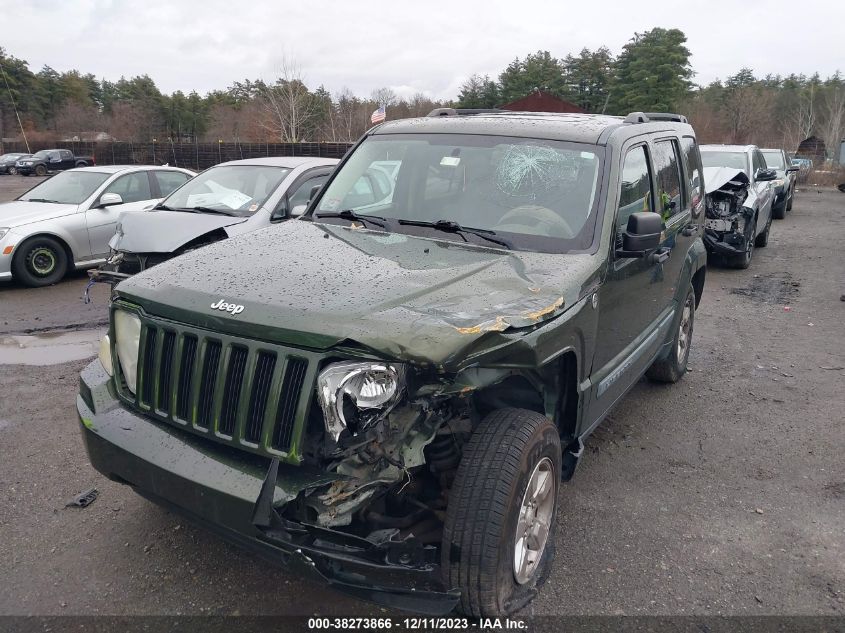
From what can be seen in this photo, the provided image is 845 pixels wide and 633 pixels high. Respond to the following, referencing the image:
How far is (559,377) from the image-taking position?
320 cm

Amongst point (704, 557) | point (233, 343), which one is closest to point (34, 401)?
point (233, 343)

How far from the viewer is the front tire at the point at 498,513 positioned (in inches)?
95.2

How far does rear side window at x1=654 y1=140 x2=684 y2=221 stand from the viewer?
14.6 ft

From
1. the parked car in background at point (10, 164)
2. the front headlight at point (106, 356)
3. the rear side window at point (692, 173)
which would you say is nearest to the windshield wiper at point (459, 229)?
the front headlight at point (106, 356)

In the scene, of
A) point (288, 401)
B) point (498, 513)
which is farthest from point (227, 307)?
point (498, 513)

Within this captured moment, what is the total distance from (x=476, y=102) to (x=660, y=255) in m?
64.9

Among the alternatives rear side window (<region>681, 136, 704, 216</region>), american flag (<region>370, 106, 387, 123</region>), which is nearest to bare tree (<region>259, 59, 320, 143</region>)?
american flag (<region>370, 106, 387, 123</region>)

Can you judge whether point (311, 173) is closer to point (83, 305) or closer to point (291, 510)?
point (83, 305)

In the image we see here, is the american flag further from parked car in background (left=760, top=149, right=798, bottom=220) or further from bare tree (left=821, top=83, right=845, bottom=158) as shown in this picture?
bare tree (left=821, top=83, right=845, bottom=158)

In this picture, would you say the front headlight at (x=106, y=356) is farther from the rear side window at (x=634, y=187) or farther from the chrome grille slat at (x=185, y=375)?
the rear side window at (x=634, y=187)

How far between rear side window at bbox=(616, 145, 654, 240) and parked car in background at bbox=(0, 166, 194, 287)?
302 inches

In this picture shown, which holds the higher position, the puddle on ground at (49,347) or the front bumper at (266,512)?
the front bumper at (266,512)

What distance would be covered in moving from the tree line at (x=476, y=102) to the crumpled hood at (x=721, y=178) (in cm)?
3640

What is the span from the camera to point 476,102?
65.6m
